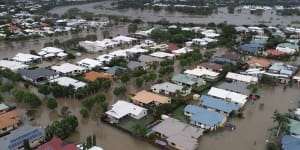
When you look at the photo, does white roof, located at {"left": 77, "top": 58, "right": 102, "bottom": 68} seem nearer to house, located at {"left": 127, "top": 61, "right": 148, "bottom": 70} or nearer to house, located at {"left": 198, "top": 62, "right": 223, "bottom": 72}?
house, located at {"left": 127, "top": 61, "right": 148, "bottom": 70}

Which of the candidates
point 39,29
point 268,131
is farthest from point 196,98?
point 39,29

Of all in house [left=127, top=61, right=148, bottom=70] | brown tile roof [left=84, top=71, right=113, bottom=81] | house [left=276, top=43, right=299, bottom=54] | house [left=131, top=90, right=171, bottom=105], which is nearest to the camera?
house [left=131, top=90, right=171, bottom=105]

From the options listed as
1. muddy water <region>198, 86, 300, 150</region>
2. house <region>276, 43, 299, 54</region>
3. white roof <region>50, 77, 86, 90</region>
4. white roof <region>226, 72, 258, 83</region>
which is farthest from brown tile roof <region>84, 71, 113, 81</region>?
house <region>276, 43, 299, 54</region>

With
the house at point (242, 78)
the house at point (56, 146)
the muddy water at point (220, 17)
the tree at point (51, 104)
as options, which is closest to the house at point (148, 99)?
the tree at point (51, 104)

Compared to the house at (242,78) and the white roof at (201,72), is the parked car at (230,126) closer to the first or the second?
the house at (242,78)

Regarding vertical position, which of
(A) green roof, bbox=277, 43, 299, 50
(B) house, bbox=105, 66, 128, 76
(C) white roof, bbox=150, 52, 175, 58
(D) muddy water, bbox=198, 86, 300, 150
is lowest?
(D) muddy water, bbox=198, 86, 300, 150

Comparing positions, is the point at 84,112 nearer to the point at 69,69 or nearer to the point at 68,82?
the point at 68,82
